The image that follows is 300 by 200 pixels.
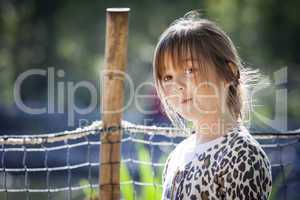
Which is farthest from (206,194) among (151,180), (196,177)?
(151,180)

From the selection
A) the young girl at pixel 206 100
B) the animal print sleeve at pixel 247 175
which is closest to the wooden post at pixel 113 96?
the young girl at pixel 206 100

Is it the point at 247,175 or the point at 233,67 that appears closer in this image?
the point at 247,175

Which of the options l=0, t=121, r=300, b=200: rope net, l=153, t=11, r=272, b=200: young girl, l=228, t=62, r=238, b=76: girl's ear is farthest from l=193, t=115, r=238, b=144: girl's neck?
l=0, t=121, r=300, b=200: rope net

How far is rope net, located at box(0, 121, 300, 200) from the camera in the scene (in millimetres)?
Answer: 2666

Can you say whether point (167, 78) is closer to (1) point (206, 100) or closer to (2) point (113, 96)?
(1) point (206, 100)

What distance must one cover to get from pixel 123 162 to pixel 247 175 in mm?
1738

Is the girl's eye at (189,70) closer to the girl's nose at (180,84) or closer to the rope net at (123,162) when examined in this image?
the girl's nose at (180,84)

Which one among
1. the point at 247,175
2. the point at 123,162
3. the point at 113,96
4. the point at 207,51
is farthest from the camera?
the point at 123,162

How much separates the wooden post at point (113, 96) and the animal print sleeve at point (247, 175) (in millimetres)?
1047

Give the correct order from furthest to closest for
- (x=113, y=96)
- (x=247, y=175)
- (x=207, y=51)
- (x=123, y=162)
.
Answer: (x=123, y=162), (x=113, y=96), (x=207, y=51), (x=247, y=175)

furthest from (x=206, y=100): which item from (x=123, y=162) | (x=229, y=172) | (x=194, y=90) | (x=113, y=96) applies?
(x=123, y=162)

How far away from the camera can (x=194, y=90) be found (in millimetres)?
1585

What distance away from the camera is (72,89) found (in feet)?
16.7

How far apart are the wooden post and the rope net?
46mm
